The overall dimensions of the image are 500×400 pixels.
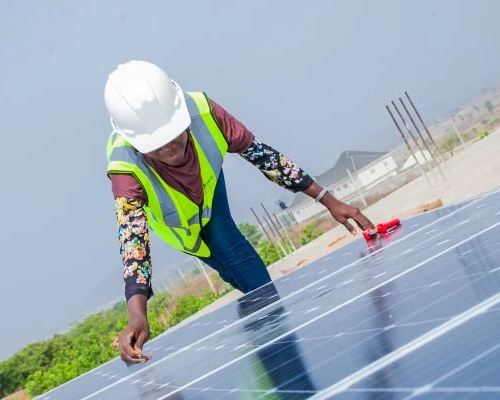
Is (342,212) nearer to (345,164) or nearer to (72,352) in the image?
(72,352)

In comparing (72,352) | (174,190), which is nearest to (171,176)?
(174,190)

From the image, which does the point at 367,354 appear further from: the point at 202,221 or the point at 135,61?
the point at 202,221

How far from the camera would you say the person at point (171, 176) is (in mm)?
4762

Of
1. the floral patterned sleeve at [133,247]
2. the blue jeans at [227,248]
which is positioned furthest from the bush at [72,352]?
the floral patterned sleeve at [133,247]

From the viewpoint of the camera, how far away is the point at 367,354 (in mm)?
2365

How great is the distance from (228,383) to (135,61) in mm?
2591

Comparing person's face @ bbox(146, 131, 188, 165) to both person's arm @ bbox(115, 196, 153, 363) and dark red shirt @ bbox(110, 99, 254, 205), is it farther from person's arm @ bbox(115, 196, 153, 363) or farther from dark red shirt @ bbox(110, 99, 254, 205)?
person's arm @ bbox(115, 196, 153, 363)

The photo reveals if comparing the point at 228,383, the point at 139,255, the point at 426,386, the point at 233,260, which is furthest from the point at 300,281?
the point at 426,386

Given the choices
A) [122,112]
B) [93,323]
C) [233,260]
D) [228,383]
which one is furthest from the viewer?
[93,323]

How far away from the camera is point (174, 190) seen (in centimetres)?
548

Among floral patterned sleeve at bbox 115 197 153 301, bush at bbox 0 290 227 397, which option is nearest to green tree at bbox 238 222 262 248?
bush at bbox 0 290 227 397

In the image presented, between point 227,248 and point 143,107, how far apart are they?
1.54 meters

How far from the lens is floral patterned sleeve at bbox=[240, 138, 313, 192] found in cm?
579

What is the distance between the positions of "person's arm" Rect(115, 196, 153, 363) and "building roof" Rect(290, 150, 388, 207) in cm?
8066
